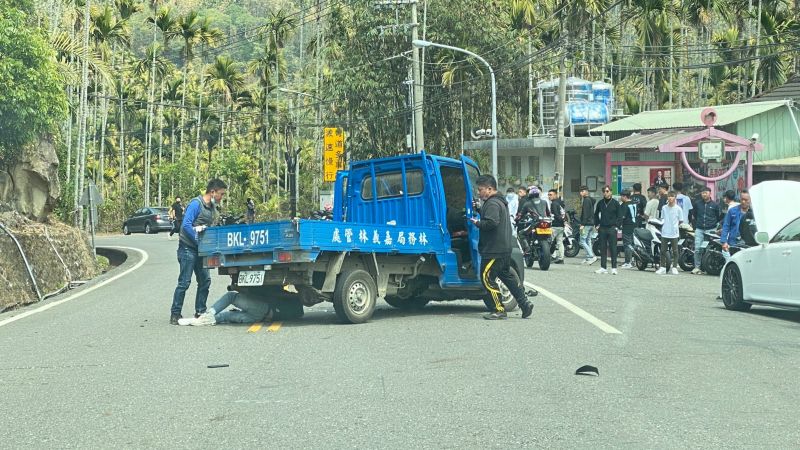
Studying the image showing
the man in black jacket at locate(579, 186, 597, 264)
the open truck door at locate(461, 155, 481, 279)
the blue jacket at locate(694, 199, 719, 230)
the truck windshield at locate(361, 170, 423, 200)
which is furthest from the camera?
the man in black jacket at locate(579, 186, 597, 264)

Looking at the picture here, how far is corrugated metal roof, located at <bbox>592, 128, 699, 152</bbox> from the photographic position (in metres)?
32.4

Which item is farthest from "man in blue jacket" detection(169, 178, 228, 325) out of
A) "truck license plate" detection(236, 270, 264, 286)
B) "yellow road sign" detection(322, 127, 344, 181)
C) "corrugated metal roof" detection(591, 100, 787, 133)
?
"yellow road sign" detection(322, 127, 344, 181)

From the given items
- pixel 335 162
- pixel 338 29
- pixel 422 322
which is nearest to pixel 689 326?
pixel 422 322

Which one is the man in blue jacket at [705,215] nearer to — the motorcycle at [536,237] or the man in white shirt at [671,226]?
the man in white shirt at [671,226]

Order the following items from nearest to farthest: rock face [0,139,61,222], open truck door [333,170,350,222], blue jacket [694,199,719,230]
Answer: open truck door [333,170,350,222] → blue jacket [694,199,719,230] → rock face [0,139,61,222]

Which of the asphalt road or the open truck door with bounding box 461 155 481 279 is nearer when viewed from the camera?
the asphalt road

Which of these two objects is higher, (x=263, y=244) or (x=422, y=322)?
(x=263, y=244)

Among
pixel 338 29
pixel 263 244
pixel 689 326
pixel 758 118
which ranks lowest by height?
pixel 689 326

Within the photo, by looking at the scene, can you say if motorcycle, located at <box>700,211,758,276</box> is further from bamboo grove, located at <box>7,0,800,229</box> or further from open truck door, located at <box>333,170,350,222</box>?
bamboo grove, located at <box>7,0,800,229</box>

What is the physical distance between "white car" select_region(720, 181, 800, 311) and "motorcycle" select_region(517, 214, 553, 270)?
7685 millimetres

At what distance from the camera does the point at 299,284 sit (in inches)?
519

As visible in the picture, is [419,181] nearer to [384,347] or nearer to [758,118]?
[384,347]

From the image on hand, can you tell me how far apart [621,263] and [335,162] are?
29026 mm

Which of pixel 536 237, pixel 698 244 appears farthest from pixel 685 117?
pixel 536 237
